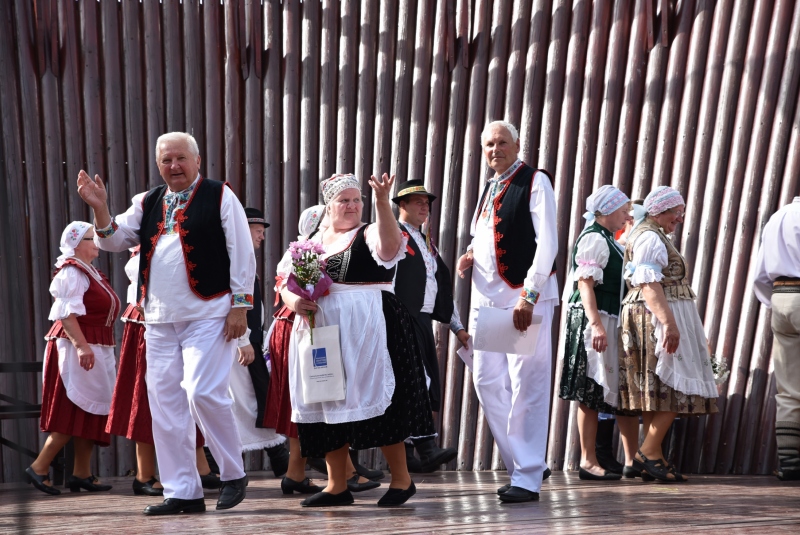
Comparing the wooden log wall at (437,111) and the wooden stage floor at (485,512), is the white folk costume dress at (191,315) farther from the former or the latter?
the wooden log wall at (437,111)

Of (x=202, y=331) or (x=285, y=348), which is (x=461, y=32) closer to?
(x=285, y=348)

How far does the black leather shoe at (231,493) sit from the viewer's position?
14.1 ft

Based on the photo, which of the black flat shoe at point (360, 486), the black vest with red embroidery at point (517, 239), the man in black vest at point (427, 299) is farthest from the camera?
the man in black vest at point (427, 299)

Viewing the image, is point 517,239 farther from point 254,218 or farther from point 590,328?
point 254,218

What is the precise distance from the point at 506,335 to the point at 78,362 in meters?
2.82

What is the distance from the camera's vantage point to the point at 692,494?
15.6ft

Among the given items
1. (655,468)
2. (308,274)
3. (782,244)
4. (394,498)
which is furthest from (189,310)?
(782,244)

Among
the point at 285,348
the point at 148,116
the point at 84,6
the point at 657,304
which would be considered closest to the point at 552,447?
the point at 657,304

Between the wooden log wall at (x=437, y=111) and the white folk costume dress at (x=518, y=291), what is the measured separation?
1.89m

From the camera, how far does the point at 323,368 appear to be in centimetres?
419

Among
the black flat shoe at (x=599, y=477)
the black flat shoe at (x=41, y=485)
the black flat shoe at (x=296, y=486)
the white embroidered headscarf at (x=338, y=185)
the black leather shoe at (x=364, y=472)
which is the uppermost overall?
the white embroidered headscarf at (x=338, y=185)

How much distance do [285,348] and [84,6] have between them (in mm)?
3267

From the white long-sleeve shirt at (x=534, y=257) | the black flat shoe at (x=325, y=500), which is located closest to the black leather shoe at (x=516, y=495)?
the black flat shoe at (x=325, y=500)

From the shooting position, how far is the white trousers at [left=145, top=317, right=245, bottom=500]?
4.22 meters
